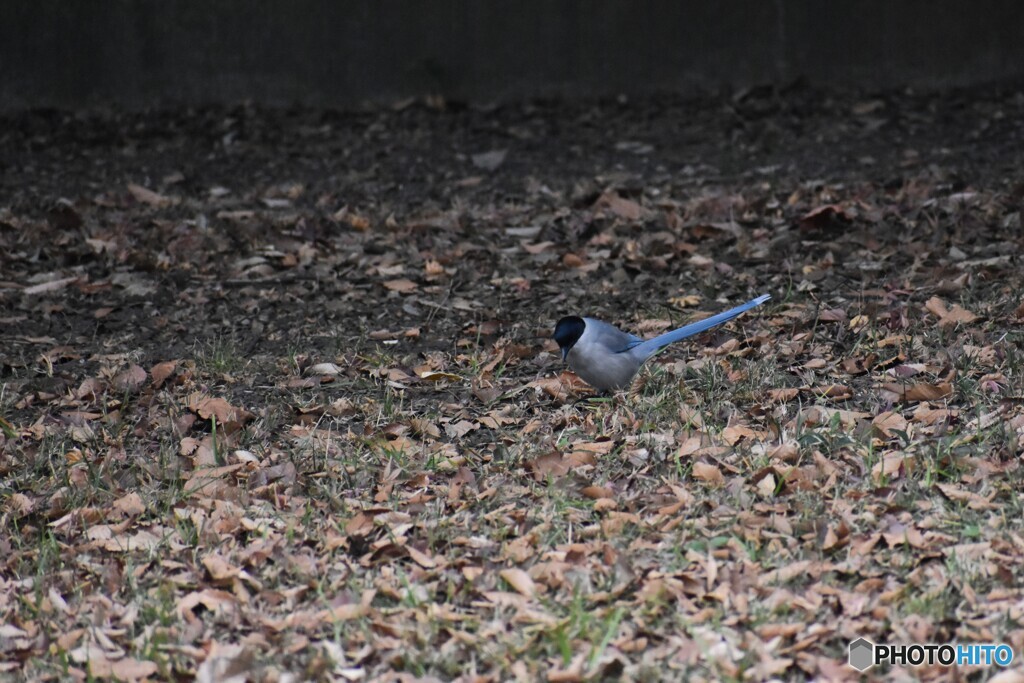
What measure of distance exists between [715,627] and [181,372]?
273cm

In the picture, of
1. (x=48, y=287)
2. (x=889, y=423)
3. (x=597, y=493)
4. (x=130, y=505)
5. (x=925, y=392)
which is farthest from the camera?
(x=48, y=287)

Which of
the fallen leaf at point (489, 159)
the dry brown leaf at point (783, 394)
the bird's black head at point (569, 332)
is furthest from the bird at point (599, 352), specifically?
the fallen leaf at point (489, 159)

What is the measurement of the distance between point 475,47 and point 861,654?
689 centimetres

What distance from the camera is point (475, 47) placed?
9.08 meters

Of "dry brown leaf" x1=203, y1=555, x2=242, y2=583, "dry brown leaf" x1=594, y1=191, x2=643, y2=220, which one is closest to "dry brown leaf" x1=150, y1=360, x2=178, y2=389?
"dry brown leaf" x1=203, y1=555, x2=242, y2=583

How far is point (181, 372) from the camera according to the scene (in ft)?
16.4

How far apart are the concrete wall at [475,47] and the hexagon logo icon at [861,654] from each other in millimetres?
6611

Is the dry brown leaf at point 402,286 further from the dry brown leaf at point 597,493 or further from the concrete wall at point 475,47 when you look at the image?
the concrete wall at point 475,47

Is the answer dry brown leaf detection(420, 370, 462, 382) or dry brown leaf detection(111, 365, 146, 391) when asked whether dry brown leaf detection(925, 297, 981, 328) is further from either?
dry brown leaf detection(111, 365, 146, 391)

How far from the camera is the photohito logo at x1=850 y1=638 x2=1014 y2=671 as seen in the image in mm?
2832

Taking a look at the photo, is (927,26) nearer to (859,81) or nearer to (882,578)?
(859,81)

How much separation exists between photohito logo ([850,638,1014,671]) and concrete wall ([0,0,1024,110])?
6625mm

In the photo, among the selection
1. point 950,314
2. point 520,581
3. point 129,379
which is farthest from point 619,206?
point 520,581

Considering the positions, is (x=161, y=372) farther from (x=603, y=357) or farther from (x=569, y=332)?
(x=603, y=357)
